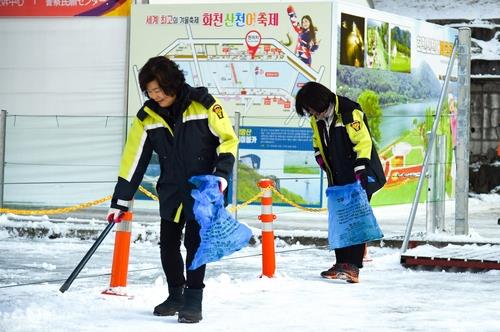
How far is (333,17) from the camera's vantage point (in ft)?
58.7

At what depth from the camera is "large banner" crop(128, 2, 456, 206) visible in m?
17.6

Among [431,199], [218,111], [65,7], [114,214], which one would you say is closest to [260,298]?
[114,214]

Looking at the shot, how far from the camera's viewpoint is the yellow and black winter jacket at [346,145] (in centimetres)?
963

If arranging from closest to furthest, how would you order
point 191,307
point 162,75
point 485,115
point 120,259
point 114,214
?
point 162,75 < point 191,307 < point 114,214 < point 120,259 < point 485,115

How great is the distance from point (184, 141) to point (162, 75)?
44 cm

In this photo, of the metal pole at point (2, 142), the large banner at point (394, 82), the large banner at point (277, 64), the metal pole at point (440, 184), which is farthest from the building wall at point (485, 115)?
the metal pole at point (2, 142)

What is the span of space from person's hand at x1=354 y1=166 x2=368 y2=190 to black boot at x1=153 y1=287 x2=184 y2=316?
247 centimetres

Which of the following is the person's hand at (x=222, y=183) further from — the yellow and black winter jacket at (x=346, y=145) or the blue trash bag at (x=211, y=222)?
the yellow and black winter jacket at (x=346, y=145)

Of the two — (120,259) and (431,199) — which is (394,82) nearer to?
(431,199)

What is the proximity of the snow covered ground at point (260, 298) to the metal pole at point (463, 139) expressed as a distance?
4.61 ft

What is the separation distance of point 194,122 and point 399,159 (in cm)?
1279

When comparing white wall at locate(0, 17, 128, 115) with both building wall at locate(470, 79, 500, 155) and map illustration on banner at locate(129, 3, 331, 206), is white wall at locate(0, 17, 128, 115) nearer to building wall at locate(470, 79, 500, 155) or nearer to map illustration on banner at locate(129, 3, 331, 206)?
map illustration on banner at locate(129, 3, 331, 206)

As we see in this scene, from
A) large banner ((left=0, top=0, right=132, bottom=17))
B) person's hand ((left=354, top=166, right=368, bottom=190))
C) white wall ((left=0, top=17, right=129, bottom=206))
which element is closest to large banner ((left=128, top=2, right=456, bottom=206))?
large banner ((left=0, top=0, right=132, bottom=17))

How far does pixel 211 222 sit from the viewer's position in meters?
7.22
